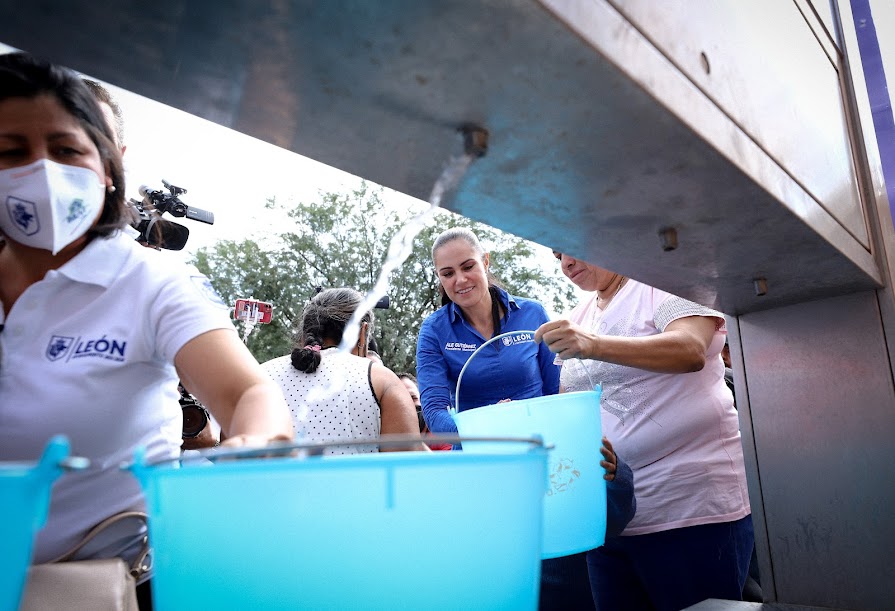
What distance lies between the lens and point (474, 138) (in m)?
0.75

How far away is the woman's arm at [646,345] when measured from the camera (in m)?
1.46

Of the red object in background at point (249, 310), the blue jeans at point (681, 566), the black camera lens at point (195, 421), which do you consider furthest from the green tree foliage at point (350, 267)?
the blue jeans at point (681, 566)

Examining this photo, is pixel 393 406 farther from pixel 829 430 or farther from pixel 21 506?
pixel 21 506

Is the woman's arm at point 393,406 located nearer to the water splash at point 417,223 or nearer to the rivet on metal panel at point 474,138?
the water splash at point 417,223

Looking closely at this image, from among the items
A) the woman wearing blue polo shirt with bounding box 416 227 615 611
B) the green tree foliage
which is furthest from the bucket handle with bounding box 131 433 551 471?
the green tree foliage

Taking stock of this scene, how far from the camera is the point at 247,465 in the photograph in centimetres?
50

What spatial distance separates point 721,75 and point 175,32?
2.11 ft

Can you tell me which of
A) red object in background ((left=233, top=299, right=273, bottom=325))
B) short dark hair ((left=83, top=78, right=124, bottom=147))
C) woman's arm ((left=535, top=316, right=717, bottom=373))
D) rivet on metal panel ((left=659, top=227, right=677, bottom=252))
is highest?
red object in background ((left=233, top=299, right=273, bottom=325))

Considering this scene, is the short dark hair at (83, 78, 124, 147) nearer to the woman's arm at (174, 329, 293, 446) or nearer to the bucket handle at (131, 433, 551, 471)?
the woman's arm at (174, 329, 293, 446)

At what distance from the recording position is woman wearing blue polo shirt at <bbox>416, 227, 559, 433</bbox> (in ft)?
7.74

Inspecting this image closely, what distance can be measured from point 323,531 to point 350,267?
17.7 meters

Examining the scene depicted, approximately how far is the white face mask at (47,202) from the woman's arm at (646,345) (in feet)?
2.94

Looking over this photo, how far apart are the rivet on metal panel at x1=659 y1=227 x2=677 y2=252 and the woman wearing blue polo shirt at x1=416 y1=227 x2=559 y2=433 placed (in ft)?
4.36

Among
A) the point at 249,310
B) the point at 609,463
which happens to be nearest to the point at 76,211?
the point at 609,463
